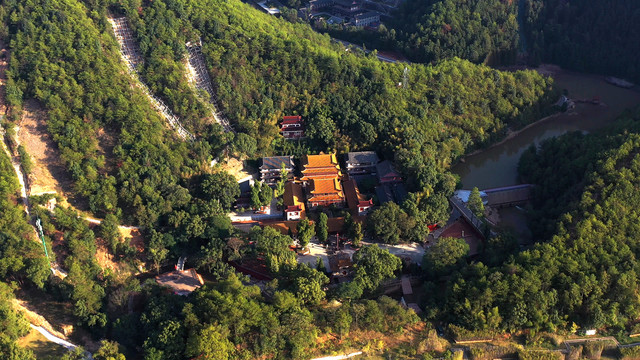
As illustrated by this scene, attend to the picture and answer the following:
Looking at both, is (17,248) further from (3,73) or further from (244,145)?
(3,73)

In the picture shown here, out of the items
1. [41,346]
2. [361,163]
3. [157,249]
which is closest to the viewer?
[41,346]

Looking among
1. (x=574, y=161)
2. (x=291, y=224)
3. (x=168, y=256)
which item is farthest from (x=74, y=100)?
(x=574, y=161)

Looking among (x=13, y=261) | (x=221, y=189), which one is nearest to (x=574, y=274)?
(x=221, y=189)

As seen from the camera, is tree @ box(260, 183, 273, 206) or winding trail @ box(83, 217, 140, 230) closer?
winding trail @ box(83, 217, 140, 230)

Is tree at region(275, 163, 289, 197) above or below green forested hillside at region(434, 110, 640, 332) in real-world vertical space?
below

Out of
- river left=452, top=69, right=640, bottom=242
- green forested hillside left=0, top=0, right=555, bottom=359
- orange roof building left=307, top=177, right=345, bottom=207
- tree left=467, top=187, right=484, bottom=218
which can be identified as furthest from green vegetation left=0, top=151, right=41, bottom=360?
river left=452, top=69, right=640, bottom=242

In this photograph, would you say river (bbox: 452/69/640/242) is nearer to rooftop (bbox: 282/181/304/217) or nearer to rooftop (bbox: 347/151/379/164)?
rooftop (bbox: 347/151/379/164)
